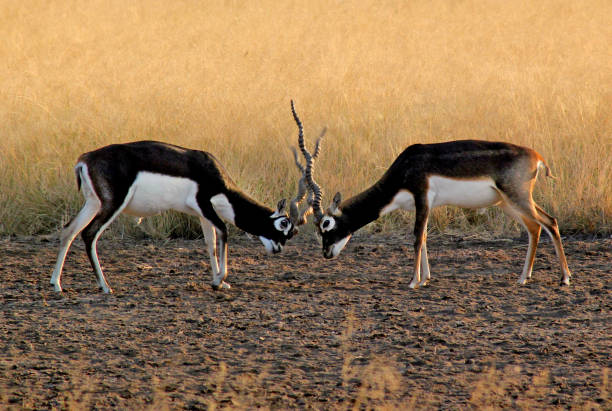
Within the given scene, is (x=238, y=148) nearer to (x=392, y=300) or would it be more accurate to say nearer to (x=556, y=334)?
(x=392, y=300)

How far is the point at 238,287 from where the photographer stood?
22.7 ft

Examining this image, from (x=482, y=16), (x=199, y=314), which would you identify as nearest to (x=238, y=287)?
(x=199, y=314)

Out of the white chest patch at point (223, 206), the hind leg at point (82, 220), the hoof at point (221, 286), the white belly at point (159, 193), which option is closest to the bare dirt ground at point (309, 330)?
the hoof at point (221, 286)

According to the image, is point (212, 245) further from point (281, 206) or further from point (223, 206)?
point (281, 206)

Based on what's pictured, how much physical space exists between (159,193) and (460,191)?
7.45ft

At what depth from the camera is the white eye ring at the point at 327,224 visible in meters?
6.80

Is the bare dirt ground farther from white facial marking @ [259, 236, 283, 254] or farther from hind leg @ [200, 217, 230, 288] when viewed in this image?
white facial marking @ [259, 236, 283, 254]

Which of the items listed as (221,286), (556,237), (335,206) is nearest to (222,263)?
(221,286)

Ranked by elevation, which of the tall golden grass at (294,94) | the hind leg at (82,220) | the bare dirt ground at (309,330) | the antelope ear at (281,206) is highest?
the tall golden grass at (294,94)

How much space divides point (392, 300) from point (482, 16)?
1656 cm

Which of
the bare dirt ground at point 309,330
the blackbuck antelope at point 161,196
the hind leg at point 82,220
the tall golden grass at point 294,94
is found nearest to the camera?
the bare dirt ground at point 309,330

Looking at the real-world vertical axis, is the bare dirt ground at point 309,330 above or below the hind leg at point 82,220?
below

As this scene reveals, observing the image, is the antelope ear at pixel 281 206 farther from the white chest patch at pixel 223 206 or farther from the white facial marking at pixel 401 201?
the white facial marking at pixel 401 201

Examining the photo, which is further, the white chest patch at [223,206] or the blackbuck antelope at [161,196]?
the white chest patch at [223,206]
